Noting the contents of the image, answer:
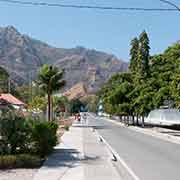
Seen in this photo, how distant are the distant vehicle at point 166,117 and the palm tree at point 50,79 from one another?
14.2 metres

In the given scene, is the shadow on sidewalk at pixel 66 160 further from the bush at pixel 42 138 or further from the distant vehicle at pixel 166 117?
the distant vehicle at pixel 166 117

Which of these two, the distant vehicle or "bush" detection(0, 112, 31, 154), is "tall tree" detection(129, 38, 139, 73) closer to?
the distant vehicle

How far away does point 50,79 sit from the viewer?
68.4m

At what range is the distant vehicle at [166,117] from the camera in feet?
202

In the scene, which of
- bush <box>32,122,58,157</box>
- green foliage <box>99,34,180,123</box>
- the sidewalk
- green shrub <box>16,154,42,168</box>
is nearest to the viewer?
the sidewalk

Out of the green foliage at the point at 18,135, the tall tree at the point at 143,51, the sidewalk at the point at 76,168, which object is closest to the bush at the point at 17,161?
the sidewalk at the point at 76,168

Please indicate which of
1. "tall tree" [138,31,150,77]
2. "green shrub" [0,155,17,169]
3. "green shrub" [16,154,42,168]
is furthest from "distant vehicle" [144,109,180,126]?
"green shrub" [0,155,17,169]

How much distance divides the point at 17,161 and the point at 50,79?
51.7m

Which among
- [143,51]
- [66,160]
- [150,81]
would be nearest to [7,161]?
[66,160]

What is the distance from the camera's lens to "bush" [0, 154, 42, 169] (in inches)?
658

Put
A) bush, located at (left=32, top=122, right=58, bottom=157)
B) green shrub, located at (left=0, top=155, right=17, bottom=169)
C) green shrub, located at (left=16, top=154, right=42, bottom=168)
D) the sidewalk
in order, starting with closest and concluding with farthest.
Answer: the sidewalk → green shrub, located at (left=0, top=155, right=17, bottom=169) → green shrub, located at (left=16, top=154, right=42, bottom=168) → bush, located at (left=32, top=122, right=58, bottom=157)

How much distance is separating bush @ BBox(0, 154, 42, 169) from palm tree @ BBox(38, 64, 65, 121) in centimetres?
5072

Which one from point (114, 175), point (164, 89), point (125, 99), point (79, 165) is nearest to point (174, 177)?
point (114, 175)

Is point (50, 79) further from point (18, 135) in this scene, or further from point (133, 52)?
point (18, 135)
